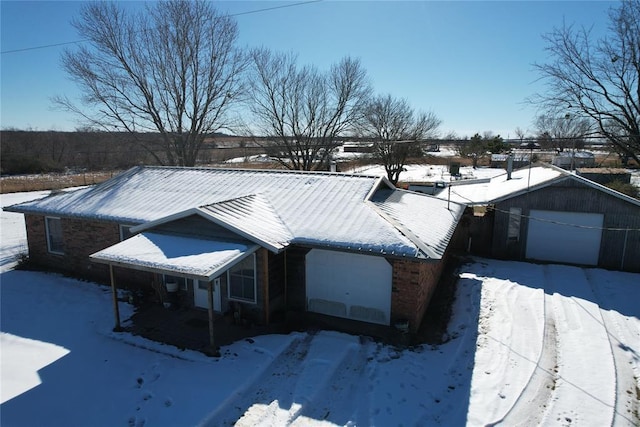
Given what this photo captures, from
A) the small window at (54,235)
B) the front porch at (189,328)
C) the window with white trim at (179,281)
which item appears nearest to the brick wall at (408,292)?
the front porch at (189,328)

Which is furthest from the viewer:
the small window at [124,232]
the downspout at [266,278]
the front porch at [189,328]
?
the small window at [124,232]

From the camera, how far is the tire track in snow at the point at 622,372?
248 inches

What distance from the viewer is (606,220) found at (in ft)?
43.8

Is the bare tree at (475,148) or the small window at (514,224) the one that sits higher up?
the bare tree at (475,148)

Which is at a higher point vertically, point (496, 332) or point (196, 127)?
point (196, 127)

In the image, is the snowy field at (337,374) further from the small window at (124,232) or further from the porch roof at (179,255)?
the small window at (124,232)

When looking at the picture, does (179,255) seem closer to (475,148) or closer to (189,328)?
(189,328)

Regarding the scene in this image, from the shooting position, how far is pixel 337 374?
7344 mm

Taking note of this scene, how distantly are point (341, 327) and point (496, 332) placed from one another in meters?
3.52

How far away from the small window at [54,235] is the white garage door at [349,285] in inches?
362

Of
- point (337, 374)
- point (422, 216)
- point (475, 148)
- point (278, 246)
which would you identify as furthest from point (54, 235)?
point (475, 148)

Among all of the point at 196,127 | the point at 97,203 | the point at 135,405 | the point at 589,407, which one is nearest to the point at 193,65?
the point at 196,127

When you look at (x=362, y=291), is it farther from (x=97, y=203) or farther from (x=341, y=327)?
(x=97, y=203)

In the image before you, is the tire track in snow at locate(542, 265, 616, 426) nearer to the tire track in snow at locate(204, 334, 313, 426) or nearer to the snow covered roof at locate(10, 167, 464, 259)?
the snow covered roof at locate(10, 167, 464, 259)
